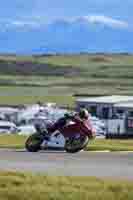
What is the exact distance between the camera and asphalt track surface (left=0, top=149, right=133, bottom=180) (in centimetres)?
1708

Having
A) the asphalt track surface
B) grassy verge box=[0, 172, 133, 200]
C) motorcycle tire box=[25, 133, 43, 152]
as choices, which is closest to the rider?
motorcycle tire box=[25, 133, 43, 152]

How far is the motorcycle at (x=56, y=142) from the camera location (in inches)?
886

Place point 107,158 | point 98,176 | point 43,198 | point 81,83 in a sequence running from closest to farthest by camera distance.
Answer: point 43,198 < point 98,176 < point 107,158 < point 81,83

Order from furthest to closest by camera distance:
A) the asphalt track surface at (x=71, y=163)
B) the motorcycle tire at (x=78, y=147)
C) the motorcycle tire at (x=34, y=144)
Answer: the motorcycle tire at (x=34, y=144)
the motorcycle tire at (x=78, y=147)
the asphalt track surface at (x=71, y=163)

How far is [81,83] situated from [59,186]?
524 ft

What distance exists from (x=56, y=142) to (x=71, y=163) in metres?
3.92

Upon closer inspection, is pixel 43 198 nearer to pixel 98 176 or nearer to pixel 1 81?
pixel 98 176

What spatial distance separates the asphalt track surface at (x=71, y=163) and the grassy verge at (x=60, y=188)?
67.7 inches

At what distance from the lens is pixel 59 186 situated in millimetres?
13898

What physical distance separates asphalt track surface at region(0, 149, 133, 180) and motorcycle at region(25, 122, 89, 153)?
1.30 ft

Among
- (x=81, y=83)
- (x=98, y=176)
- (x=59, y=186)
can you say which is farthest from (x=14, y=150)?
(x=81, y=83)

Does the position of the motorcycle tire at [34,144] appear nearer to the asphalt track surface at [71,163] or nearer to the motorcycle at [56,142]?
the motorcycle at [56,142]

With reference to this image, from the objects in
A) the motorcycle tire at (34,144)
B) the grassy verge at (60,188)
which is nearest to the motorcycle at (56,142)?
the motorcycle tire at (34,144)

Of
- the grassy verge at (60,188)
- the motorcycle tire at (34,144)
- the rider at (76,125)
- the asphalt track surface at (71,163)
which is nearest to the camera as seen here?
the grassy verge at (60,188)
